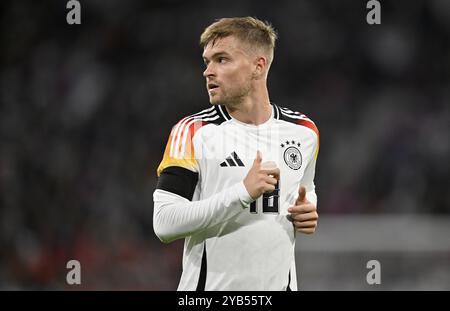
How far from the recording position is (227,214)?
3.12 metres

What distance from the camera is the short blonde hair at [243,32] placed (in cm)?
331

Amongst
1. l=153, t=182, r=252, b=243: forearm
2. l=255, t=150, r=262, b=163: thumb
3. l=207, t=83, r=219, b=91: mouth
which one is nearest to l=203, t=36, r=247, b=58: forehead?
l=207, t=83, r=219, b=91: mouth

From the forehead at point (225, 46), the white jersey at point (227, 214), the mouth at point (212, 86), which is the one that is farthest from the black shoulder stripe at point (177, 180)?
the forehead at point (225, 46)

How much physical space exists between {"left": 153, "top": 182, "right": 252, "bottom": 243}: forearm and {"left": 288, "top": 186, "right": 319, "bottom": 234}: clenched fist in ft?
0.95

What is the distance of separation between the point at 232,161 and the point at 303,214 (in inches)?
15.4

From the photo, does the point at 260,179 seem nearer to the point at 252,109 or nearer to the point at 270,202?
the point at 270,202

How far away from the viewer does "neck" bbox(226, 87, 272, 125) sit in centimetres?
340

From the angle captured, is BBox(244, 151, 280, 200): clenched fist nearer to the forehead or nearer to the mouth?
the mouth

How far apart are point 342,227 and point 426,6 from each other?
4.46 m

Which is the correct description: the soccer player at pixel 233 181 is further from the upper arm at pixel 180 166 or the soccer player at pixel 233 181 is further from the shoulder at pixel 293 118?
the shoulder at pixel 293 118

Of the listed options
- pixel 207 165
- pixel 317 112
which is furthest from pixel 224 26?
pixel 317 112

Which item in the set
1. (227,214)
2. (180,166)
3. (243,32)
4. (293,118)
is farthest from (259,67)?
(227,214)

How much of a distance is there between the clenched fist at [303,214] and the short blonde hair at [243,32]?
68cm

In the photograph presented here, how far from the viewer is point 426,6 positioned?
32.4 ft
